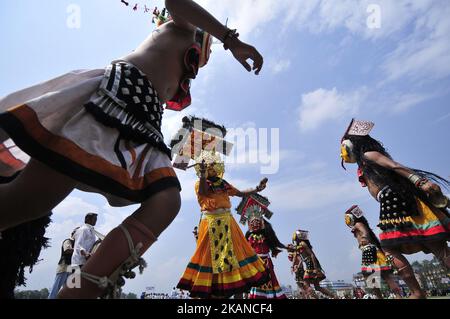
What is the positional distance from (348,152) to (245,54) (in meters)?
2.94

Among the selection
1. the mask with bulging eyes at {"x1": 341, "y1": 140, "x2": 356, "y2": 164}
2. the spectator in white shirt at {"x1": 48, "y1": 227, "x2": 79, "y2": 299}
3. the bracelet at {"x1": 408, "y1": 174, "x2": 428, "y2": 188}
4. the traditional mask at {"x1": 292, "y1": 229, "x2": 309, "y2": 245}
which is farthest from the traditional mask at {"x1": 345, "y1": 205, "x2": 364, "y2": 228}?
the spectator in white shirt at {"x1": 48, "y1": 227, "x2": 79, "y2": 299}

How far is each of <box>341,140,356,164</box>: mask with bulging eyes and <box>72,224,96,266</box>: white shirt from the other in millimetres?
4617

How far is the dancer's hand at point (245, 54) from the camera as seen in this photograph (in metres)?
1.81

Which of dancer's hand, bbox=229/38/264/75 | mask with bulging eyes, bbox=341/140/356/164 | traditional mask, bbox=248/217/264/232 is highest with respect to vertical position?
mask with bulging eyes, bbox=341/140/356/164

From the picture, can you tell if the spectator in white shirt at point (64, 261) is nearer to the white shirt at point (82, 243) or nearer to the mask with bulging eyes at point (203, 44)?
the white shirt at point (82, 243)

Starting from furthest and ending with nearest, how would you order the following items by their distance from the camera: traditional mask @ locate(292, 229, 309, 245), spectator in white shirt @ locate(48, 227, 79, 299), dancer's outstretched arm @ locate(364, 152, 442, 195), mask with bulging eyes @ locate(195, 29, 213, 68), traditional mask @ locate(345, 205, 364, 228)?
traditional mask @ locate(292, 229, 309, 245)
traditional mask @ locate(345, 205, 364, 228)
spectator in white shirt @ locate(48, 227, 79, 299)
dancer's outstretched arm @ locate(364, 152, 442, 195)
mask with bulging eyes @ locate(195, 29, 213, 68)

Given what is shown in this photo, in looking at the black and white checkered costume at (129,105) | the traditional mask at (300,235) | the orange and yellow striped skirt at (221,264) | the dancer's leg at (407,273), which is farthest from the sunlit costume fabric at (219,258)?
the traditional mask at (300,235)

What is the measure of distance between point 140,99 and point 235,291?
3989 mm

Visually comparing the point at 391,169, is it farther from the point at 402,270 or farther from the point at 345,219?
Answer: the point at 345,219

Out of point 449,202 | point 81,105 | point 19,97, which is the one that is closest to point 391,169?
point 449,202

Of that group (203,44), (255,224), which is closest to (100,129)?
(203,44)

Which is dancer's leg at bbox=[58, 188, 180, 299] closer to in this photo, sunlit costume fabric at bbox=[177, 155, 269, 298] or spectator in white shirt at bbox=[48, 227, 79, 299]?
sunlit costume fabric at bbox=[177, 155, 269, 298]

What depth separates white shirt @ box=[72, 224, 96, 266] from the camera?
5.53 meters

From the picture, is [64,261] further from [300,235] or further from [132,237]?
[300,235]
